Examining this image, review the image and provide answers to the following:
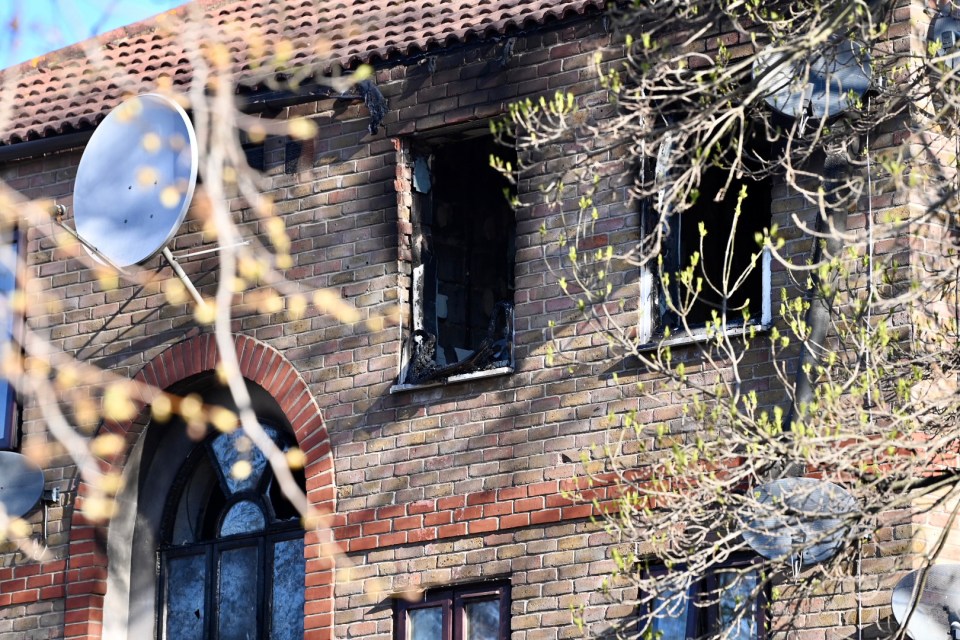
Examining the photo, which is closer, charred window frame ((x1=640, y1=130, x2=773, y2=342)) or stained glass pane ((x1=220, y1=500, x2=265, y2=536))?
charred window frame ((x1=640, y1=130, x2=773, y2=342))

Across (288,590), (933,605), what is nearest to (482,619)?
(288,590)

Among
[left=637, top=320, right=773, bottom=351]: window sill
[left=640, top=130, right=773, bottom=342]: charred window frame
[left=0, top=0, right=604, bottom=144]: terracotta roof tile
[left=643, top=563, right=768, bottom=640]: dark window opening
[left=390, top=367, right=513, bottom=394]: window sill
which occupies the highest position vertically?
[left=0, top=0, right=604, bottom=144]: terracotta roof tile

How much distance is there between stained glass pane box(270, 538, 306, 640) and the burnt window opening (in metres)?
1.64

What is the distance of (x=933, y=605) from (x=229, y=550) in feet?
18.7

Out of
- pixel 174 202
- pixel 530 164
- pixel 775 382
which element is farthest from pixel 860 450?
pixel 174 202

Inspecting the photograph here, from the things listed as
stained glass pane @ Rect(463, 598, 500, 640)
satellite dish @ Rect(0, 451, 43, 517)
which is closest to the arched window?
satellite dish @ Rect(0, 451, 43, 517)

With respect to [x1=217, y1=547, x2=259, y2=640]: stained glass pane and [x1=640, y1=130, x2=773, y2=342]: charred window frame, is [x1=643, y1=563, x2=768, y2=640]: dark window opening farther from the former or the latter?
[x1=217, y1=547, x2=259, y2=640]: stained glass pane

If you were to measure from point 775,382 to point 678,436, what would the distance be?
67 cm

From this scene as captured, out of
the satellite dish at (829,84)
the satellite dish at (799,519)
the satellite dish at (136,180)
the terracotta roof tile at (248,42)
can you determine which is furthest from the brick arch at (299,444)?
the satellite dish at (829,84)

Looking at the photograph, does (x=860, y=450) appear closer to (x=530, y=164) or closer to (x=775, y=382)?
(x=775, y=382)

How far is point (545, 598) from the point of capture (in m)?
12.6

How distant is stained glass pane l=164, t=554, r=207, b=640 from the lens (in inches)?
576

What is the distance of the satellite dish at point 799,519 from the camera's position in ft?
31.7

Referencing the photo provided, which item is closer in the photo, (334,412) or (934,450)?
(934,450)
